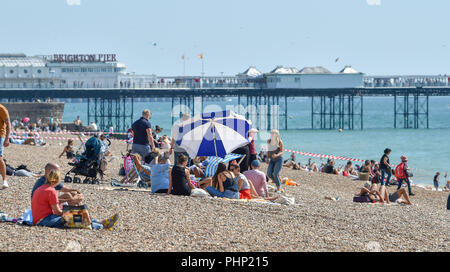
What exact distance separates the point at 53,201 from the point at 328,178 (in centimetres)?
1329

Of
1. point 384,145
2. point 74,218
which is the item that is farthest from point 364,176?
point 384,145

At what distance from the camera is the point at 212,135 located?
1368 cm

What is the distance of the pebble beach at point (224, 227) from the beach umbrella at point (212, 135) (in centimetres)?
174

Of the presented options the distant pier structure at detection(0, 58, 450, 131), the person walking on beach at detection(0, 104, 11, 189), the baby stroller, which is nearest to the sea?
the distant pier structure at detection(0, 58, 450, 131)

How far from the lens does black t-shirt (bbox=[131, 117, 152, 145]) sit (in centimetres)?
1302

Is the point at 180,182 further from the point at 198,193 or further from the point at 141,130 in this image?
the point at 141,130

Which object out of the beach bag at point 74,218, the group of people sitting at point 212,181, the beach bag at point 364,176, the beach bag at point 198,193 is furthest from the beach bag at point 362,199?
the beach bag at point 364,176

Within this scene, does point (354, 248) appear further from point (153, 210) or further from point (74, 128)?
point (74, 128)

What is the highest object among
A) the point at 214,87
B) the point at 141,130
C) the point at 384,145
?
the point at 214,87

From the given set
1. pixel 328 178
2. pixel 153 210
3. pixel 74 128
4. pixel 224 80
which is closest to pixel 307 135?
pixel 224 80

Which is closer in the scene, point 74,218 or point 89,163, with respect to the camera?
point 74,218

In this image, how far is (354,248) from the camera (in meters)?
8.52

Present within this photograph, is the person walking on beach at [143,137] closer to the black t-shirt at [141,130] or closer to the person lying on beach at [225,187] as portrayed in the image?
the black t-shirt at [141,130]

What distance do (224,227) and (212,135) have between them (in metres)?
4.67
